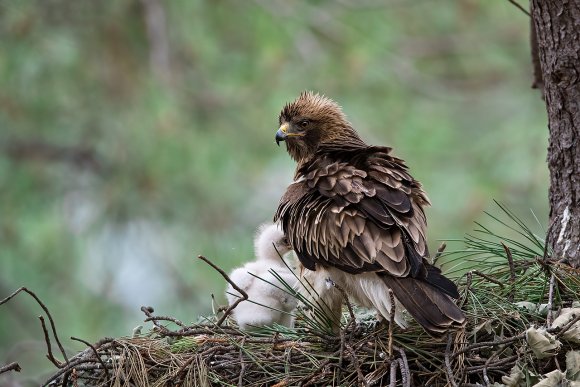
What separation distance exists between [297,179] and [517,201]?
5.90 meters

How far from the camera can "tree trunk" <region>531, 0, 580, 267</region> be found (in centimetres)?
405

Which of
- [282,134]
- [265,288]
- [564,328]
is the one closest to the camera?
[564,328]

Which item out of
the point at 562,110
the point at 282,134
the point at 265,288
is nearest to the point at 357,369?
the point at 265,288

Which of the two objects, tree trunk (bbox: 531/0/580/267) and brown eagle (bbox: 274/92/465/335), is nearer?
brown eagle (bbox: 274/92/465/335)

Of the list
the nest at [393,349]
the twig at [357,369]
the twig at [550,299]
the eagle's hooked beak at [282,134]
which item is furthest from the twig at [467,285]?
the eagle's hooked beak at [282,134]

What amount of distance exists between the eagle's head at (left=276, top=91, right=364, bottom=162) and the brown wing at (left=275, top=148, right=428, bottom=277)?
70 centimetres

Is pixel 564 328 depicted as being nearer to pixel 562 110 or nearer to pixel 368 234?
pixel 368 234

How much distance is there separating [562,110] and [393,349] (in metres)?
1.25

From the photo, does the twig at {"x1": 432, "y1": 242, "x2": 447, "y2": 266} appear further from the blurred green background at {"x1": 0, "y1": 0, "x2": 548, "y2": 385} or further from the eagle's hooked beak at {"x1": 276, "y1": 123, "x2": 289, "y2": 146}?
the blurred green background at {"x1": 0, "y1": 0, "x2": 548, "y2": 385}

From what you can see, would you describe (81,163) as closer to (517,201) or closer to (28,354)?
(28,354)

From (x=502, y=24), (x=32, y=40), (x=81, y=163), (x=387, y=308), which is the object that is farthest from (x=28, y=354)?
(x=387, y=308)

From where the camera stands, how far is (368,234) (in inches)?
151

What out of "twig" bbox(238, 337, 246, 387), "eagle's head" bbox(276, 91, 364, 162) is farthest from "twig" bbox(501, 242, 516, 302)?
"eagle's head" bbox(276, 91, 364, 162)

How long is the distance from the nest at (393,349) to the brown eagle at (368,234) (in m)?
0.14
